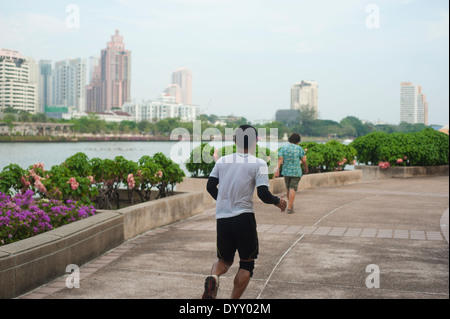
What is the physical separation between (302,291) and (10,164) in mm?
5557

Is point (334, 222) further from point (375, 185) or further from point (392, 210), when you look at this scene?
point (375, 185)

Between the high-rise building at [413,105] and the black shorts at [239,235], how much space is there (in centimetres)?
2988

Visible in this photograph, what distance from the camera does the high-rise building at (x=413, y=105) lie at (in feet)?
113

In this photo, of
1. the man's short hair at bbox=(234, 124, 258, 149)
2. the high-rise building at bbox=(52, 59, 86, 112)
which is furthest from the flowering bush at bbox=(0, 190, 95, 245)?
the high-rise building at bbox=(52, 59, 86, 112)

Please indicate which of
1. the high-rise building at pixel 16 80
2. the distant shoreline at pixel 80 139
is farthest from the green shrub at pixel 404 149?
the high-rise building at pixel 16 80

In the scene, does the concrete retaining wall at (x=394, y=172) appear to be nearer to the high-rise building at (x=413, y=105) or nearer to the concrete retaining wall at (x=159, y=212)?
the high-rise building at (x=413, y=105)

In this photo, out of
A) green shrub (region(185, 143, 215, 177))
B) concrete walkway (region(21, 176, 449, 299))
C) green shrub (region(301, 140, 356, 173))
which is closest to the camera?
concrete walkway (region(21, 176, 449, 299))

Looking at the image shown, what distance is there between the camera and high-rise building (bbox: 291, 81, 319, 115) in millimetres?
36922

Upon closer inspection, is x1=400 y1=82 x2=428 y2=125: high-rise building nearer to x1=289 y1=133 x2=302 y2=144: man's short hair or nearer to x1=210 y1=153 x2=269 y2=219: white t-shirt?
x1=289 y1=133 x2=302 y2=144: man's short hair

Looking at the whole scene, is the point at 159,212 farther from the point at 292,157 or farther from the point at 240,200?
the point at 240,200

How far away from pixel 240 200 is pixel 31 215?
3542 millimetres

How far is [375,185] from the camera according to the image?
2014cm

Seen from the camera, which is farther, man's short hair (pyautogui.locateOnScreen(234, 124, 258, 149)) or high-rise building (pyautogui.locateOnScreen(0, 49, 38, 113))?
high-rise building (pyautogui.locateOnScreen(0, 49, 38, 113))

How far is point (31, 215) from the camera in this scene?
6930 mm
